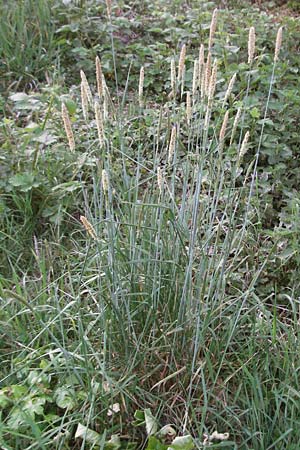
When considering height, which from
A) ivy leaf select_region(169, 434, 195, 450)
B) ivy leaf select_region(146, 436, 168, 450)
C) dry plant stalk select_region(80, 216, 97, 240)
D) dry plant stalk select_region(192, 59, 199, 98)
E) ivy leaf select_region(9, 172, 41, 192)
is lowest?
ivy leaf select_region(146, 436, 168, 450)

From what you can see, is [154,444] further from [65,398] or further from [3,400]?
[3,400]

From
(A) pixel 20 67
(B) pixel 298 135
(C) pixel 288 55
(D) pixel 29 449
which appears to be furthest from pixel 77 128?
(D) pixel 29 449

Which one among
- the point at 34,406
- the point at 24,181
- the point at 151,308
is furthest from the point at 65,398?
the point at 24,181

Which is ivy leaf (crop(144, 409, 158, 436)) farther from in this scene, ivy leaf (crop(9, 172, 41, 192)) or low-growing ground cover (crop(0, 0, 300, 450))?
ivy leaf (crop(9, 172, 41, 192))

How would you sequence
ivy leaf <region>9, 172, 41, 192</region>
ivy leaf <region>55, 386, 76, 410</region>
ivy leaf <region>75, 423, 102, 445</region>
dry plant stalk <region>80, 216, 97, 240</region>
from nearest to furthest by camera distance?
dry plant stalk <region>80, 216, 97, 240</region> → ivy leaf <region>75, 423, 102, 445</region> → ivy leaf <region>55, 386, 76, 410</region> → ivy leaf <region>9, 172, 41, 192</region>

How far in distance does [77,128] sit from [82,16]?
124 centimetres

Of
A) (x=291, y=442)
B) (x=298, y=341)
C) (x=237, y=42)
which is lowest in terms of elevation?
(x=291, y=442)

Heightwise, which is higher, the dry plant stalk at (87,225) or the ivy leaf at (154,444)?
the dry plant stalk at (87,225)

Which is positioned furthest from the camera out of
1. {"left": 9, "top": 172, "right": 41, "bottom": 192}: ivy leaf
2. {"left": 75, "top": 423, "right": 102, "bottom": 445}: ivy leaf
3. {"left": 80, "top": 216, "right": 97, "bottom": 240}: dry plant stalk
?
{"left": 9, "top": 172, "right": 41, "bottom": 192}: ivy leaf

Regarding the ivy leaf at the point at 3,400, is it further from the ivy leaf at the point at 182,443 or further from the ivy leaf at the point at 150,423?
the ivy leaf at the point at 182,443

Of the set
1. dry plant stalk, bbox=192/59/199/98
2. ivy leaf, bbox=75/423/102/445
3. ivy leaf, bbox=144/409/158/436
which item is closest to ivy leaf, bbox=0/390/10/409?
ivy leaf, bbox=75/423/102/445

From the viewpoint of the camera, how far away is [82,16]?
4.36 m

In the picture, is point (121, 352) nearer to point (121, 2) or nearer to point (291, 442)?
point (291, 442)

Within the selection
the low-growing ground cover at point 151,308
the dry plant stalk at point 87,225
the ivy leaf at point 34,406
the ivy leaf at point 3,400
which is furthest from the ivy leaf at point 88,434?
the dry plant stalk at point 87,225
